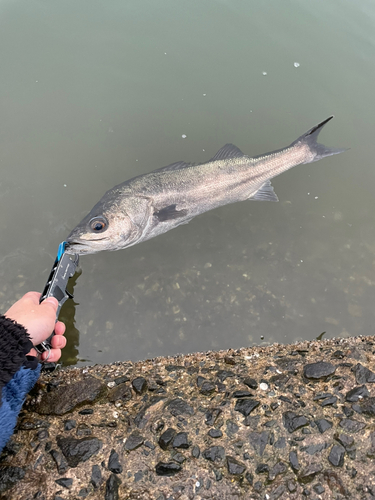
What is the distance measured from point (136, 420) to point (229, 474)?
2.80ft

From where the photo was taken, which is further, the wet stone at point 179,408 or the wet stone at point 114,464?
the wet stone at point 179,408

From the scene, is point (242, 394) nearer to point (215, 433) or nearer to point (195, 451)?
point (215, 433)

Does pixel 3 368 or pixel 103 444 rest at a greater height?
pixel 3 368

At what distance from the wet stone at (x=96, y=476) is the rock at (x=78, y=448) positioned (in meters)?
0.10

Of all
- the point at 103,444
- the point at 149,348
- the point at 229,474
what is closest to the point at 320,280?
the point at 149,348

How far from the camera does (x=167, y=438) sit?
268 cm

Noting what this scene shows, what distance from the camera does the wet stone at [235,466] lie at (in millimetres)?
2500

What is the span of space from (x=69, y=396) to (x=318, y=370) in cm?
238

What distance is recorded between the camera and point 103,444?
2.62 meters

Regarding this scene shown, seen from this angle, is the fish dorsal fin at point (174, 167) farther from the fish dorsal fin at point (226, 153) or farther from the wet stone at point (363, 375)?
the wet stone at point (363, 375)

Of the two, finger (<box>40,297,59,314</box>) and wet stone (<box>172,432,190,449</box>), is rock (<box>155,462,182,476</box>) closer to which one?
wet stone (<box>172,432,190,449</box>)

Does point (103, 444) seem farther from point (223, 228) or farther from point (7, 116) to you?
point (7, 116)

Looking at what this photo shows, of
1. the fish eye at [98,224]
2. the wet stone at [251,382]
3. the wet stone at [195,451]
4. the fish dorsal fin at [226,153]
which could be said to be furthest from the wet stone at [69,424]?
the fish dorsal fin at [226,153]

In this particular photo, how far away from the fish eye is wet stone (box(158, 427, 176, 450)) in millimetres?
2216
